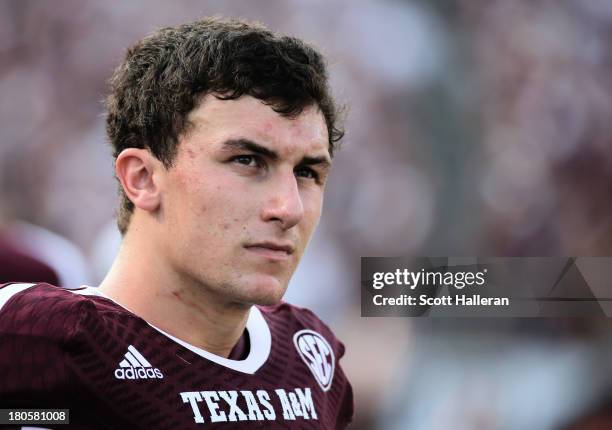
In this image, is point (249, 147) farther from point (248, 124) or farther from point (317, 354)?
point (317, 354)

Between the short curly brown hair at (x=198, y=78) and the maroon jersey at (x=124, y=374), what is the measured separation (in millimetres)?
316

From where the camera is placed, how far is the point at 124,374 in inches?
60.0

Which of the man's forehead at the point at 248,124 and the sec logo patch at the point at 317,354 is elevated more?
the man's forehead at the point at 248,124

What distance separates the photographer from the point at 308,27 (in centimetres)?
432

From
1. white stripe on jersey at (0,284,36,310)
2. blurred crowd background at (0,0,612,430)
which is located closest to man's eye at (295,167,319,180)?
white stripe on jersey at (0,284,36,310)

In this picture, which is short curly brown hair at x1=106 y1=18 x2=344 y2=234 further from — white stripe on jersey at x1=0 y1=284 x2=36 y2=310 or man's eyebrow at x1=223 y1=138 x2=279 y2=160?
white stripe on jersey at x1=0 y1=284 x2=36 y2=310

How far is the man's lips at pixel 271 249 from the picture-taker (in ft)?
5.34

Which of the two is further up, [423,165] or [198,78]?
[423,165]

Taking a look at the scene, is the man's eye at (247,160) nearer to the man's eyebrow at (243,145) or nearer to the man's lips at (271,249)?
the man's eyebrow at (243,145)

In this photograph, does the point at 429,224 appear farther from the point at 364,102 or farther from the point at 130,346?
the point at 130,346

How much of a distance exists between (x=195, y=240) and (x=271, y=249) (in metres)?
0.15
